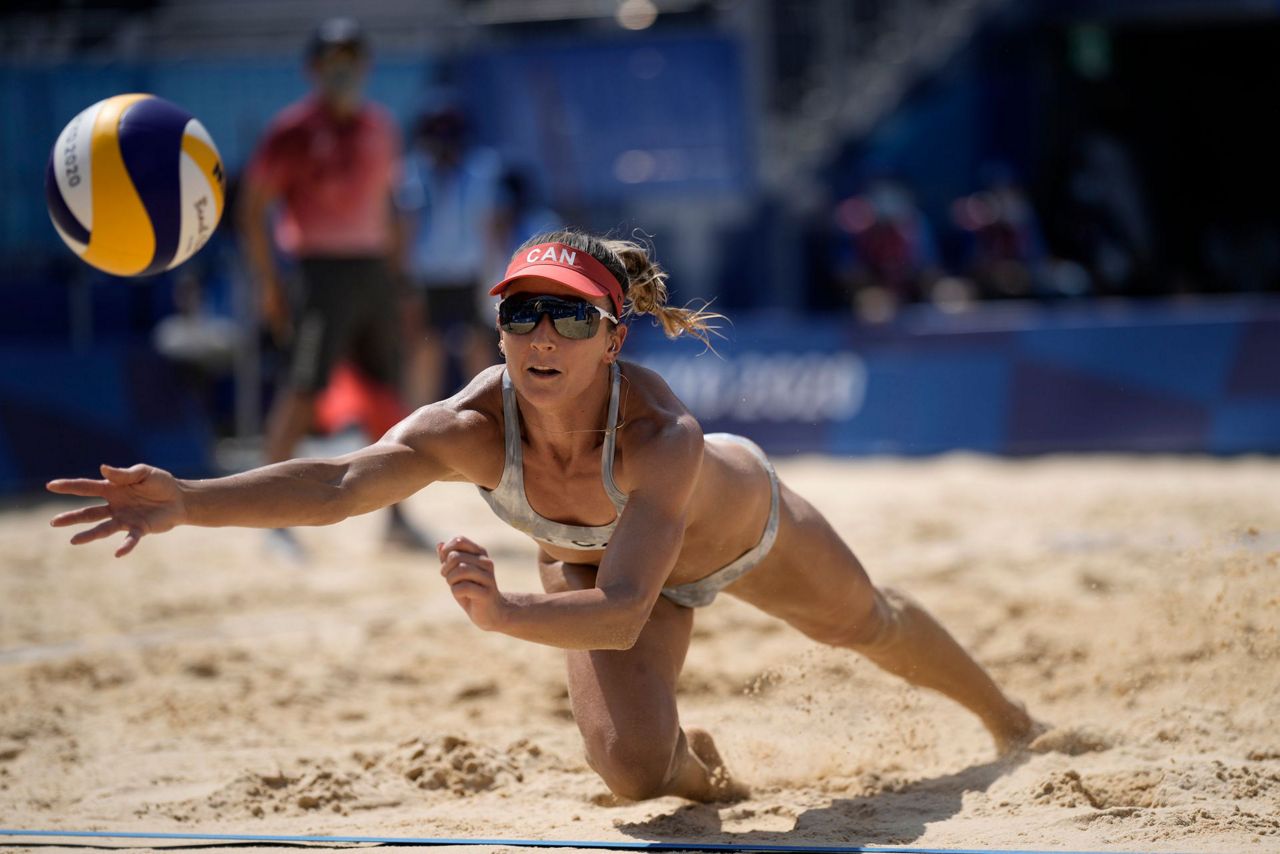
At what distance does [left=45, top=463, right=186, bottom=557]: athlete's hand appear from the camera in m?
2.99

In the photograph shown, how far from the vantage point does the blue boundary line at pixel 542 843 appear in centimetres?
311

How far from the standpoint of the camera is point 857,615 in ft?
12.6

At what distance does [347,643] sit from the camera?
211 inches

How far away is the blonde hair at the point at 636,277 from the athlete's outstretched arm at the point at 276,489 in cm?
51

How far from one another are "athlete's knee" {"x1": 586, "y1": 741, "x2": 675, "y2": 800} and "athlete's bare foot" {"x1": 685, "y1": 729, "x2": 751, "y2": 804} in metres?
0.23

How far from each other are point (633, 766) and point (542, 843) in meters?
0.37

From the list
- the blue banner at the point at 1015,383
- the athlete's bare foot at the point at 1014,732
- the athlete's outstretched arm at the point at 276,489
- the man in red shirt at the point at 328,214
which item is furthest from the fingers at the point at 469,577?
the blue banner at the point at 1015,383

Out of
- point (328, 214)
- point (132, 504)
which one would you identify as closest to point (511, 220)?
point (328, 214)

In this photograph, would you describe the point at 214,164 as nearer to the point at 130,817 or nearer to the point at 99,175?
the point at 99,175

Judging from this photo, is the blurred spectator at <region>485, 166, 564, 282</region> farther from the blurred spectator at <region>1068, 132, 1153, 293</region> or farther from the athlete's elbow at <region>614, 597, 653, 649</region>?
the athlete's elbow at <region>614, 597, 653, 649</region>

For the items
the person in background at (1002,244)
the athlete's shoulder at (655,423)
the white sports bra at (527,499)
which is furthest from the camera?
the person in background at (1002,244)

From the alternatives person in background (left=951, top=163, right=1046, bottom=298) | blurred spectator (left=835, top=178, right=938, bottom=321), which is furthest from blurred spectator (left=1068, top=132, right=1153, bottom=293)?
blurred spectator (left=835, top=178, right=938, bottom=321)

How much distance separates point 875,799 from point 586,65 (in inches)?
347

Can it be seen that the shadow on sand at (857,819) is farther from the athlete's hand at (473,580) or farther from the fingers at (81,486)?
the fingers at (81,486)
